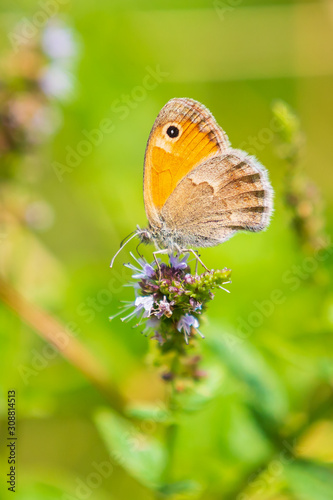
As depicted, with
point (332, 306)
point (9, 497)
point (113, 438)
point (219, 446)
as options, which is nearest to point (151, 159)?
point (332, 306)

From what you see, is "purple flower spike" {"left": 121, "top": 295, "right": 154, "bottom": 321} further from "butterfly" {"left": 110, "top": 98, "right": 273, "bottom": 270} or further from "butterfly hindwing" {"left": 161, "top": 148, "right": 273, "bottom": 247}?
"butterfly hindwing" {"left": 161, "top": 148, "right": 273, "bottom": 247}

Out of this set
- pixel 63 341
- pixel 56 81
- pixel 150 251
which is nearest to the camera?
pixel 63 341

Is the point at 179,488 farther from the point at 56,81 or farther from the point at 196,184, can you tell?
the point at 56,81

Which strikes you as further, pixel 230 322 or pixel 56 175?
pixel 56 175

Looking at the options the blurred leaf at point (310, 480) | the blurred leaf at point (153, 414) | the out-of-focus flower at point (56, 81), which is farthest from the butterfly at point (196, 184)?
the out-of-focus flower at point (56, 81)

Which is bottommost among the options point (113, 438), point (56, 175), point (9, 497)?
point (9, 497)

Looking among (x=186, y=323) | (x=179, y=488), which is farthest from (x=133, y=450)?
(x=186, y=323)

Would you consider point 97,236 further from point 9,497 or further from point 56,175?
point 9,497
